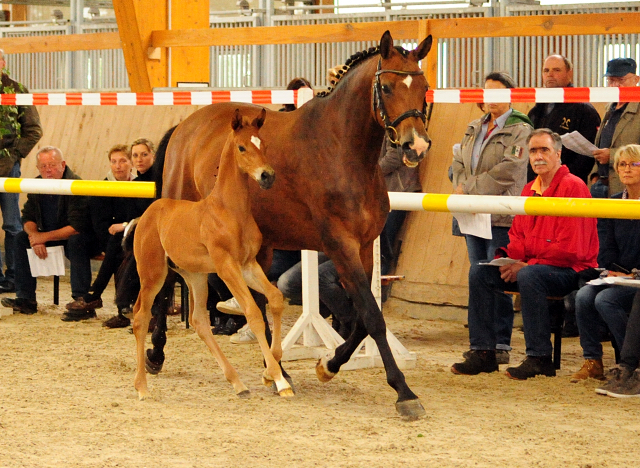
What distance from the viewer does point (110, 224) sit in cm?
832

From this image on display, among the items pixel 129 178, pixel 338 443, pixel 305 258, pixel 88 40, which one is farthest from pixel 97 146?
pixel 338 443

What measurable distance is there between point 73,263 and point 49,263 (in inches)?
10.1

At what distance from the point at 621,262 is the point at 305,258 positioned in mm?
2023

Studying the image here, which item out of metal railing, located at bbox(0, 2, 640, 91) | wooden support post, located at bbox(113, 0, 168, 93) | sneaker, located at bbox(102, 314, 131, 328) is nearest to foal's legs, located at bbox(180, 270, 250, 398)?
sneaker, located at bbox(102, 314, 131, 328)

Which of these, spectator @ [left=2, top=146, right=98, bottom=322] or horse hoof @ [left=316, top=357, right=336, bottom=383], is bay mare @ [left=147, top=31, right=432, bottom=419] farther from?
spectator @ [left=2, top=146, right=98, bottom=322]

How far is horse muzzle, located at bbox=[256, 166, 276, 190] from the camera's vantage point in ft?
15.0

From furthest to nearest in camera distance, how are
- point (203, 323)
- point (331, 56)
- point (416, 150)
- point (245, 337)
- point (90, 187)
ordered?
1. point (331, 56)
2. point (245, 337)
3. point (90, 187)
4. point (203, 323)
5. point (416, 150)

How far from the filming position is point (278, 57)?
13.4 m

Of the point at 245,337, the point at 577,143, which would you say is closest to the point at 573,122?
the point at 577,143

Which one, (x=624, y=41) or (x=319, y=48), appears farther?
(x=319, y=48)

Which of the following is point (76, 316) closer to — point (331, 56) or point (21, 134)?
point (21, 134)

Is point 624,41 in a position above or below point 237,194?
above

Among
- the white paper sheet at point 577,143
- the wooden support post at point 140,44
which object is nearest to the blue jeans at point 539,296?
the white paper sheet at point 577,143

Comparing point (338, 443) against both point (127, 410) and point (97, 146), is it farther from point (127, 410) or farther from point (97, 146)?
point (97, 146)
